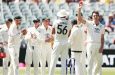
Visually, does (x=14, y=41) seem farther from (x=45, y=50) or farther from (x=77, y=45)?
(x=77, y=45)

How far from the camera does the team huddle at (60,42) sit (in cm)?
798

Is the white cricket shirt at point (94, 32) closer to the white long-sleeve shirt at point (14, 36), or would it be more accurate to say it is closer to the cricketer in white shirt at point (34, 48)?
the cricketer in white shirt at point (34, 48)

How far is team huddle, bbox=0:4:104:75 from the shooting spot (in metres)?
7.98

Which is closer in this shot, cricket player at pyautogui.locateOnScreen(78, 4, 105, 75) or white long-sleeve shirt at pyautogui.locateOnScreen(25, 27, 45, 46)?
cricket player at pyautogui.locateOnScreen(78, 4, 105, 75)

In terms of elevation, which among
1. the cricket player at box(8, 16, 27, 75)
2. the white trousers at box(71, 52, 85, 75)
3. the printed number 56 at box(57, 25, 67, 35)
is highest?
the printed number 56 at box(57, 25, 67, 35)

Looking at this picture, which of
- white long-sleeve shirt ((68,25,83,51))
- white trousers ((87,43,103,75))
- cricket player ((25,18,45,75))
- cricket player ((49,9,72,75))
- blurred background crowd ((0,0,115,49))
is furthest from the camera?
blurred background crowd ((0,0,115,49))

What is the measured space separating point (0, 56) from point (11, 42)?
57 centimetres

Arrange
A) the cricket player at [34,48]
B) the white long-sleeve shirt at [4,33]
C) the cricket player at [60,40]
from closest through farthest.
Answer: the cricket player at [60,40] < the cricket player at [34,48] < the white long-sleeve shirt at [4,33]

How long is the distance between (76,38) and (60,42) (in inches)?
33.5

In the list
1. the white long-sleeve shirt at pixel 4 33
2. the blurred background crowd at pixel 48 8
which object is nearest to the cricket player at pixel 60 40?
the white long-sleeve shirt at pixel 4 33

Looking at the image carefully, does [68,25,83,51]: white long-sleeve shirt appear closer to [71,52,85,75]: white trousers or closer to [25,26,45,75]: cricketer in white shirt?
[71,52,85,75]: white trousers

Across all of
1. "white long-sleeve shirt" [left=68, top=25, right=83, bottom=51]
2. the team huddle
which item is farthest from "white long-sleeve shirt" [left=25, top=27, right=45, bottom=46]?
"white long-sleeve shirt" [left=68, top=25, right=83, bottom=51]

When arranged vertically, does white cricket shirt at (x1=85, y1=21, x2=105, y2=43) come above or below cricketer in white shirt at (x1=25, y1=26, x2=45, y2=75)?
above

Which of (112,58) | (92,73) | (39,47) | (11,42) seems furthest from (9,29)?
(112,58)
